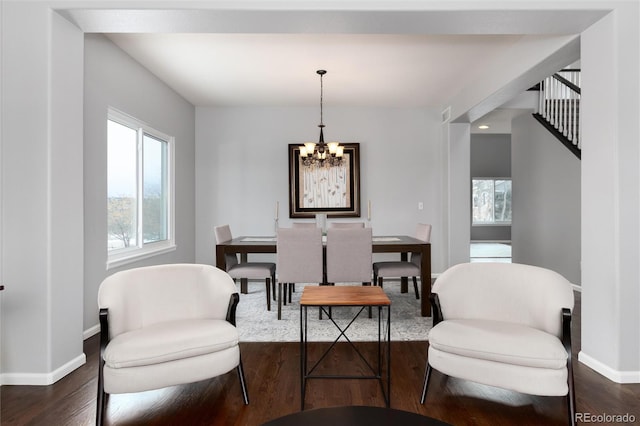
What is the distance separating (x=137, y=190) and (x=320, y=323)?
96.9 inches

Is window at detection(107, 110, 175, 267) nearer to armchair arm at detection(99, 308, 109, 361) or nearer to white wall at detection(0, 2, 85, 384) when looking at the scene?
white wall at detection(0, 2, 85, 384)

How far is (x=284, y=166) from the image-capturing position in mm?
5902

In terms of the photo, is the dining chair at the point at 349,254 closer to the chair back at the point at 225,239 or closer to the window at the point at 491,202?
the chair back at the point at 225,239

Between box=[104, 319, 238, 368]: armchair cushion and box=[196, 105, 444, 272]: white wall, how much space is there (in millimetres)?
3809

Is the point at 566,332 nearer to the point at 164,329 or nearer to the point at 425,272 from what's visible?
the point at 425,272

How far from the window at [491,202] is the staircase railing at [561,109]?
5.72m

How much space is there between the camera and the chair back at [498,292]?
7.18 ft

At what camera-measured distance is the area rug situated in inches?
128

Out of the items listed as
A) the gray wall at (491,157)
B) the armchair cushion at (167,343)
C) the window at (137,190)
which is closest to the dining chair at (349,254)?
the armchair cushion at (167,343)

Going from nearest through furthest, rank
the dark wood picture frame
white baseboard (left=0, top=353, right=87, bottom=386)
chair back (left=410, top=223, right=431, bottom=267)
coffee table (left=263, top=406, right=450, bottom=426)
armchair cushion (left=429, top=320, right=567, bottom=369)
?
coffee table (left=263, top=406, right=450, bottom=426) < armchair cushion (left=429, top=320, right=567, bottom=369) < white baseboard (left=0, top=353, right=87, bottom=386) < chair back (left=410, top=223, right=431, bottom=267) < the dark wood picture frame

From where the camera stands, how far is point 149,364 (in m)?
1.93

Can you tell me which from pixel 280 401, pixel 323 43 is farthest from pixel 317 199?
pixel 280 401

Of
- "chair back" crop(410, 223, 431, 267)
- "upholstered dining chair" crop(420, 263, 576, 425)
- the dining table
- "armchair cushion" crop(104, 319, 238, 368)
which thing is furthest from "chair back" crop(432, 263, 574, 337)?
"chair back" crop(410, 223, 431, 267)

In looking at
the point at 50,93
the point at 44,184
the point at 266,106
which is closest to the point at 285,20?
the point at 50,93
